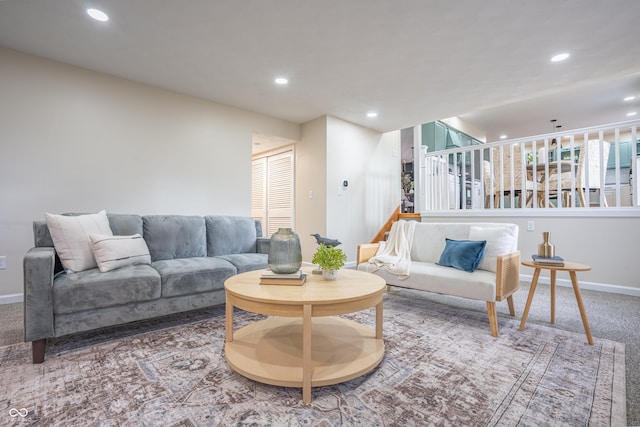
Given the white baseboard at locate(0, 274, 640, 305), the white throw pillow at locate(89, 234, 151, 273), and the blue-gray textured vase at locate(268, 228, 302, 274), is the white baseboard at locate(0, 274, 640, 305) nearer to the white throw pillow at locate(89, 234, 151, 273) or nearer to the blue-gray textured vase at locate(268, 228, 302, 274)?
the white throw pillow at locate(89, 234, 151, 273)

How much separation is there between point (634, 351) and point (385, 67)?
3.13 meters

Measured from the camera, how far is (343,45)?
284 cm

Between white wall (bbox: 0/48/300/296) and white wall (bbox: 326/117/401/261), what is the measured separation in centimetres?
144

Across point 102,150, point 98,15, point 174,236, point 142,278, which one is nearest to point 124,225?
point 174,236

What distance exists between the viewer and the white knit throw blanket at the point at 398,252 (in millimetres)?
2748

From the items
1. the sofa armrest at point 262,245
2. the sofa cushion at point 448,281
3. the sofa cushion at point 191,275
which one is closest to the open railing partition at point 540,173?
the sofa cushion at point 448,281

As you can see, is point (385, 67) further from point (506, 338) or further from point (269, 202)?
point (269, 202)

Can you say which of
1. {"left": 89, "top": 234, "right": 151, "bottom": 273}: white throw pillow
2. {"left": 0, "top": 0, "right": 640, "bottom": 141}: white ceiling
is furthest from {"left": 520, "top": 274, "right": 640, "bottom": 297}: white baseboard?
{"left": 89, "top": 234, "right": 151, "bottom": 273}: white throw pillow

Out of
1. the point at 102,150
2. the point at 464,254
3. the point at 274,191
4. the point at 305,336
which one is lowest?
the point at 305,336

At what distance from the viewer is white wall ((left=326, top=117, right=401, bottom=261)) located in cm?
493

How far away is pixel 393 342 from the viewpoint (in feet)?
6.69

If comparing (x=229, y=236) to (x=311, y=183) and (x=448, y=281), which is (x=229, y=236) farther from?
(x=448, y=281)

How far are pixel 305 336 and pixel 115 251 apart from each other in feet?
5.77

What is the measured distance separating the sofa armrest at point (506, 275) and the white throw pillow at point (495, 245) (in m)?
0.13
